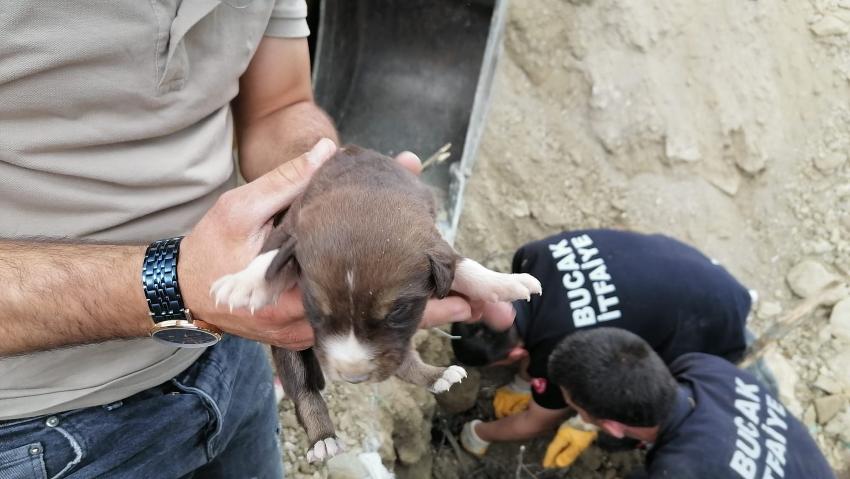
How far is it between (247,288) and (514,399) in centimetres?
Result: 381

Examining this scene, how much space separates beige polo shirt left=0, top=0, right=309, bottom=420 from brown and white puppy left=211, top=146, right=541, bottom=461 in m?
0.37

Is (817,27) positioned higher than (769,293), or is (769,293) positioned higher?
(817,27)

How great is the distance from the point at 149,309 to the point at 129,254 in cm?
16

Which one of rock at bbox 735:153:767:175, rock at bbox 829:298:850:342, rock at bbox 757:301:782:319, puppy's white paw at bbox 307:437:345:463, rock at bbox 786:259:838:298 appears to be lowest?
rock at bbox 757:301:782:319

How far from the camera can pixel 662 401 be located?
3.66 meters

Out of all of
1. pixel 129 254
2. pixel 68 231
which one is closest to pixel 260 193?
pixel 129 254

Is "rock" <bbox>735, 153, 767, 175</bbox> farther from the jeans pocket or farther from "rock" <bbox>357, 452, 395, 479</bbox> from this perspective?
the jeans pocket

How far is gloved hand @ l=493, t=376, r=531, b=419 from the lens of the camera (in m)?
5.18

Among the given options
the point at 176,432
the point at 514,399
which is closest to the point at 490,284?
the point at 176,432

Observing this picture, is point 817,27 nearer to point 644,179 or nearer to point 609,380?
point 644,179

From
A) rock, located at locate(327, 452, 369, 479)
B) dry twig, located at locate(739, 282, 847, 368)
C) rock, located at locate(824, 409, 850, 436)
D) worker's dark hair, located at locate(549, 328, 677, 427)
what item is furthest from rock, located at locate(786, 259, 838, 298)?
rock, located at locate(327, 452, 369, 479)

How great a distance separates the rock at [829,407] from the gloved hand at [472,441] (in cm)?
240

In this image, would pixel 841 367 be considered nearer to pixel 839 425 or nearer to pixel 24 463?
pixel 839 425

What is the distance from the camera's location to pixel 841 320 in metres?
4.64
